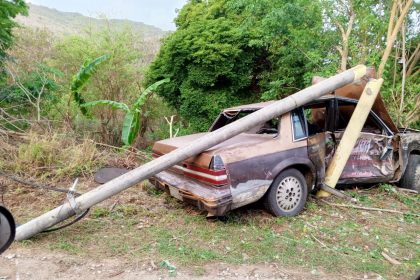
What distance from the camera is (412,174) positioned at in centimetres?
638

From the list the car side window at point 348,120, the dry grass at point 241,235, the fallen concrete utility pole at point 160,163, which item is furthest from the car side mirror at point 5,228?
the car side window at point 348,120

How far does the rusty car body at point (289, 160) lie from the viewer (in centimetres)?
445

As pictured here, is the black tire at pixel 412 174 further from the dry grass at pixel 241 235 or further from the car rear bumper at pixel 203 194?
the car rear bumper at pixel 203 194

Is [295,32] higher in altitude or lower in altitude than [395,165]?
higher

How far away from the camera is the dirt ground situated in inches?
140

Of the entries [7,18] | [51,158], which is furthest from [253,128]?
[7,18]

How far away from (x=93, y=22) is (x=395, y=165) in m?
13.7

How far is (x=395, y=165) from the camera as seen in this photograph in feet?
20.7

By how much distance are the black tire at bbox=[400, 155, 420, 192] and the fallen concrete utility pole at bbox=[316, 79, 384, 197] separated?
153cm

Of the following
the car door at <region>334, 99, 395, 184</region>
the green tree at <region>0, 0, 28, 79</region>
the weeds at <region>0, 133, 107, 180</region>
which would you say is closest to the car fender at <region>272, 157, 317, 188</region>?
the car door at <region>334, 99, 395, 184</region>

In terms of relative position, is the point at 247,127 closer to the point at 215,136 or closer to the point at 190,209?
the point at 215,136

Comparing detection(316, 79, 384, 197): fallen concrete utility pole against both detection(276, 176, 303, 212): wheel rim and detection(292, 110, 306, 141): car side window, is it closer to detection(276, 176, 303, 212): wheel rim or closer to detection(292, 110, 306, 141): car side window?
detection(276, 176, 303, 212): wheel rim

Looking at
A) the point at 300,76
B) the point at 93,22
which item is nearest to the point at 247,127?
the point at 300,76

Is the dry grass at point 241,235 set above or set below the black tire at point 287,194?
below
